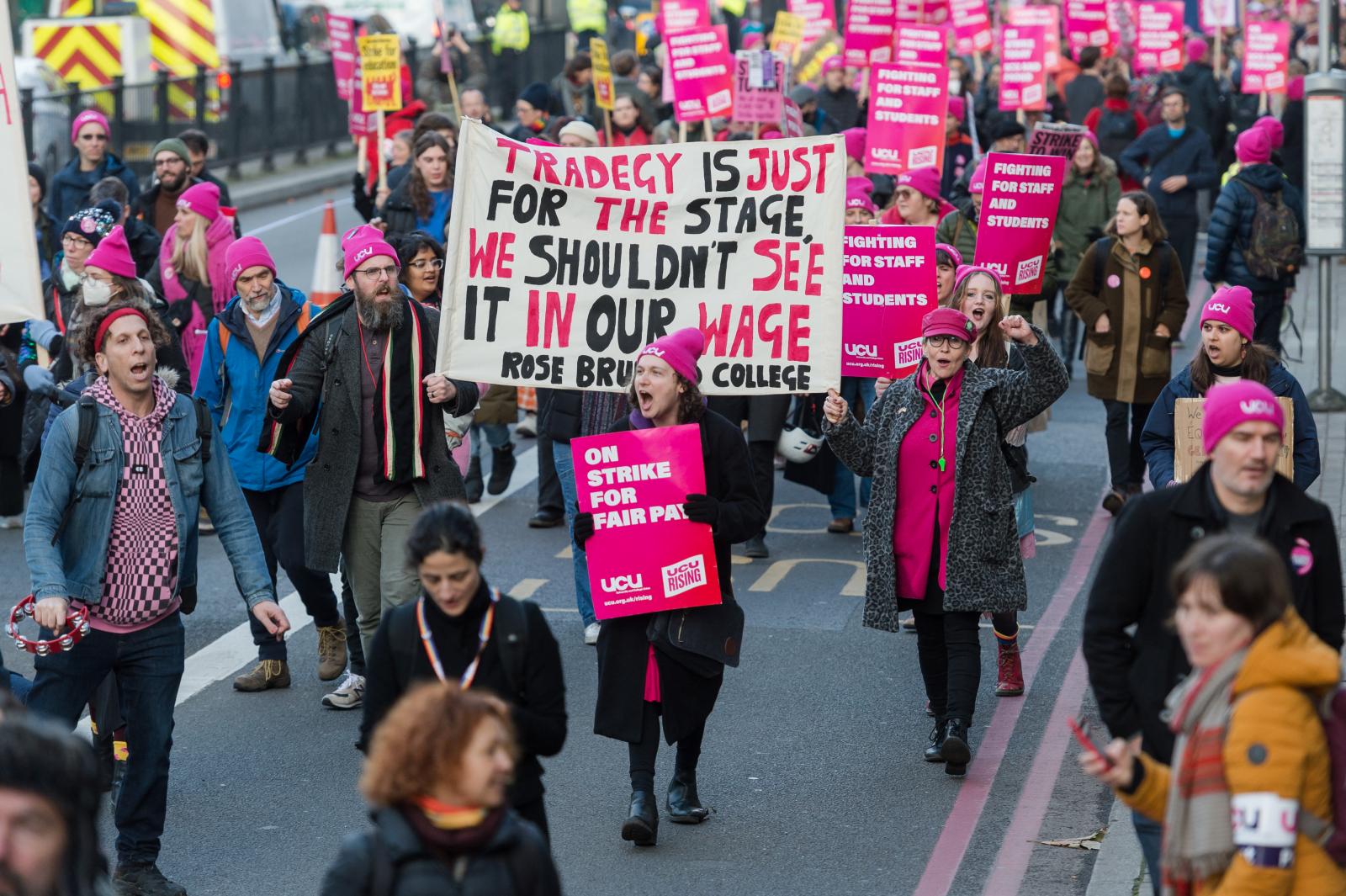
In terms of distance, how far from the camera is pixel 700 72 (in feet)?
58.7

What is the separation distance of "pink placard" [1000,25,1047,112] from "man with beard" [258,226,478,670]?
13.9m

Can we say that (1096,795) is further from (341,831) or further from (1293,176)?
(1293,176)

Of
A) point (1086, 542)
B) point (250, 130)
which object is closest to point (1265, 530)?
point (1086, 542)

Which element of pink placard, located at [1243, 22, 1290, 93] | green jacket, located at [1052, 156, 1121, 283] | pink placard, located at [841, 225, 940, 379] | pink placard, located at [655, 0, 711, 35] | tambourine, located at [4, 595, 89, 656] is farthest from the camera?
pink placard, located at [1243, 22, 1290, 93]

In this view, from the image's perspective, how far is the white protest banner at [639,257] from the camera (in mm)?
8039

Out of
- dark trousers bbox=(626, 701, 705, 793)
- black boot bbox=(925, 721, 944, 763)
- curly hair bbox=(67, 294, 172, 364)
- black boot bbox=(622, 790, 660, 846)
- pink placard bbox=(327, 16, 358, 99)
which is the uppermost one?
pink placard bbox=(327, 16, 358, 99)

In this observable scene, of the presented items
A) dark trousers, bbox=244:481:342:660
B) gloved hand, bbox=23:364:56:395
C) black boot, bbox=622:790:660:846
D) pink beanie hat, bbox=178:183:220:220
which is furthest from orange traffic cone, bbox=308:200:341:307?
black boot, bbox=622:790:660:846

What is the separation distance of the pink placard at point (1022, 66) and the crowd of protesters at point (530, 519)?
19.4ft

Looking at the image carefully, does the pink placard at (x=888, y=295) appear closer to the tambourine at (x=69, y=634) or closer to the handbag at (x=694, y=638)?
the handbag at (x=694, y=638)

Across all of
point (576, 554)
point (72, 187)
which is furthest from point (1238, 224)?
point (72, 187)

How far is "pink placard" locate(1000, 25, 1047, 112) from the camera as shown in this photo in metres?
20.7

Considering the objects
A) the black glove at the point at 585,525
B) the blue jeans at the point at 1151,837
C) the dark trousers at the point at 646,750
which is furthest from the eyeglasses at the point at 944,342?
the blue jeans at the point at 1151,837

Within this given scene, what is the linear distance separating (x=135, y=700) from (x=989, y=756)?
3209 mm

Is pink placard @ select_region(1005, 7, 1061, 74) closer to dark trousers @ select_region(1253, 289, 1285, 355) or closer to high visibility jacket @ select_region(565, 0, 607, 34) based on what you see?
dark trousers @ select_region(1253, 289, 1285, 355)
